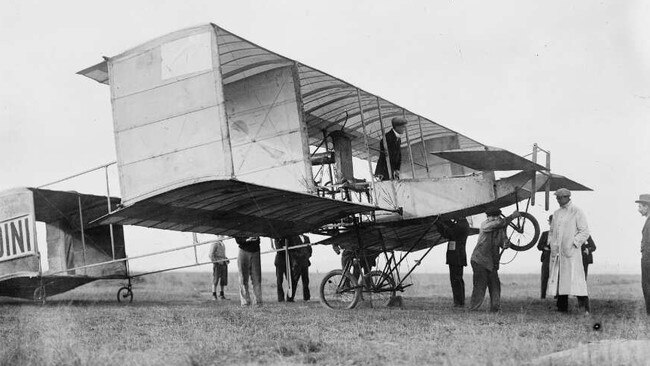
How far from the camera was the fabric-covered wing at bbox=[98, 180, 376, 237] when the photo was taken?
9875mm

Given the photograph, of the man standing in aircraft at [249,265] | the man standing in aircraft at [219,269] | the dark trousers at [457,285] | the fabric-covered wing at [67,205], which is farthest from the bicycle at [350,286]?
the fabric-covered wing at [67,205]

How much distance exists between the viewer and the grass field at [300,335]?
604 centimetres

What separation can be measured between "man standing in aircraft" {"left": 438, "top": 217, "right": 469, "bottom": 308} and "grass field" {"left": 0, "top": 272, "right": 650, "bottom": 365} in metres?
1.63

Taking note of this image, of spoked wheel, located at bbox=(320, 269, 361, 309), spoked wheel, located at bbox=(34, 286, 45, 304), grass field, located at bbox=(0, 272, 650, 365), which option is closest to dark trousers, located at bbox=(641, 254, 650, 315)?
grass field, located at bbox=(0, 272, 650, 365)

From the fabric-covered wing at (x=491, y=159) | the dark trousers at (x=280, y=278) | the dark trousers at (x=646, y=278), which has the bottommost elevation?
the dark trousers at (x=646, y=278)

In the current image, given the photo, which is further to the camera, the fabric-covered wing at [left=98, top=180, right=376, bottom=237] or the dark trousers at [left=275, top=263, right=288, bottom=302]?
the dark trousers at [left=275, top=263, right=288, bottom=302]

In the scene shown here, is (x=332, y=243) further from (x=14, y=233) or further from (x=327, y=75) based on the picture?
(x=14, y=233)

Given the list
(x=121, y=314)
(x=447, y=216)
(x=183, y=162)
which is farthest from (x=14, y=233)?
(x=447, y=216)

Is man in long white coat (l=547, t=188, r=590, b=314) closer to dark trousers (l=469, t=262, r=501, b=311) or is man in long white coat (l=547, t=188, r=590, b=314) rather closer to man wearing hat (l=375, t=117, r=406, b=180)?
dark trousers (l=469, t=262, r=501, b=311)

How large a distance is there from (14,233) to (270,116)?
7030 millimetres

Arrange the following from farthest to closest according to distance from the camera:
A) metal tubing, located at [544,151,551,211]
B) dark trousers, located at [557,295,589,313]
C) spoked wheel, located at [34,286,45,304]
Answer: spoked wheel, located at [34,286,45,304]
dark trousers, located at [557,295,589,313]
metal tubing, located at [544,151,551,211]

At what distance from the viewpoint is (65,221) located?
53.5 feet

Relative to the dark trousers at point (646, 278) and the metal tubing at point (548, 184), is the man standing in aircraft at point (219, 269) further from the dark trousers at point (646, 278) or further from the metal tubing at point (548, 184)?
the dark trousers at point (646, 278)

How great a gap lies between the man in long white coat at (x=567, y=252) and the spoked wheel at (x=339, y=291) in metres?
3.29
